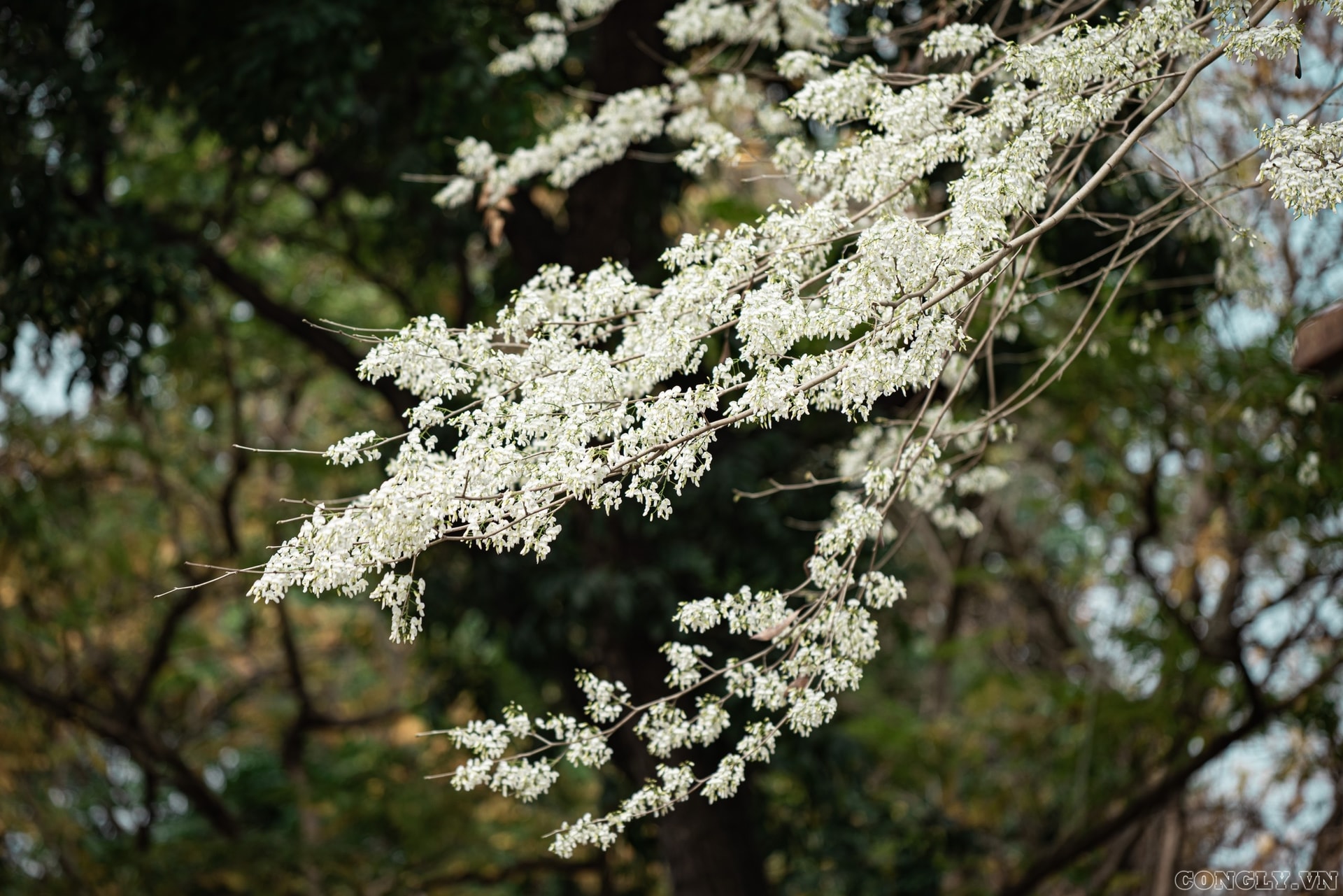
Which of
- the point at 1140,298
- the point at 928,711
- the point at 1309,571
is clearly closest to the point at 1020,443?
the point at 928,711

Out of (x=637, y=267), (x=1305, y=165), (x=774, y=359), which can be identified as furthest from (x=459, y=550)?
(x=1305, y=165)

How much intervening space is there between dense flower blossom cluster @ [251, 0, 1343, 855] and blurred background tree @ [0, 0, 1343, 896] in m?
0.75

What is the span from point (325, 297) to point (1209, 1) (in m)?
6.24

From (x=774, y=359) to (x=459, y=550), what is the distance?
3.84 meters

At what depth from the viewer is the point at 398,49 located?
5250 mm

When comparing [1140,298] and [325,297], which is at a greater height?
[325,297]

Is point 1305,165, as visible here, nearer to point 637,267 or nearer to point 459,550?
point 637,267

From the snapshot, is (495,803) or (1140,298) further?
(495,803)

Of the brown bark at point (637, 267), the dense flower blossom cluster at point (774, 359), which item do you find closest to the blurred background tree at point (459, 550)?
the brown bark at point (637, 267)

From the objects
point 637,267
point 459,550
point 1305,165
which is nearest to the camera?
point 1305,165

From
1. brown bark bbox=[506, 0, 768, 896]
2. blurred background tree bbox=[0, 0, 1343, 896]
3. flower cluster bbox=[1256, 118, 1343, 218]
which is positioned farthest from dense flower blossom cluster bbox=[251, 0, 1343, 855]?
brown bark bbox=[506, 0, 768, 896]

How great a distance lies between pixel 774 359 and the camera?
2.67 m

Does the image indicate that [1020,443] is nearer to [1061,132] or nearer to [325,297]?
[325,297]

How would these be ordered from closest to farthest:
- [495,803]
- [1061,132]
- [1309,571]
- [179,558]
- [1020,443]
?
[1061,132]
[1309,571]
[179,558]
[495,803]
[1020,443]
